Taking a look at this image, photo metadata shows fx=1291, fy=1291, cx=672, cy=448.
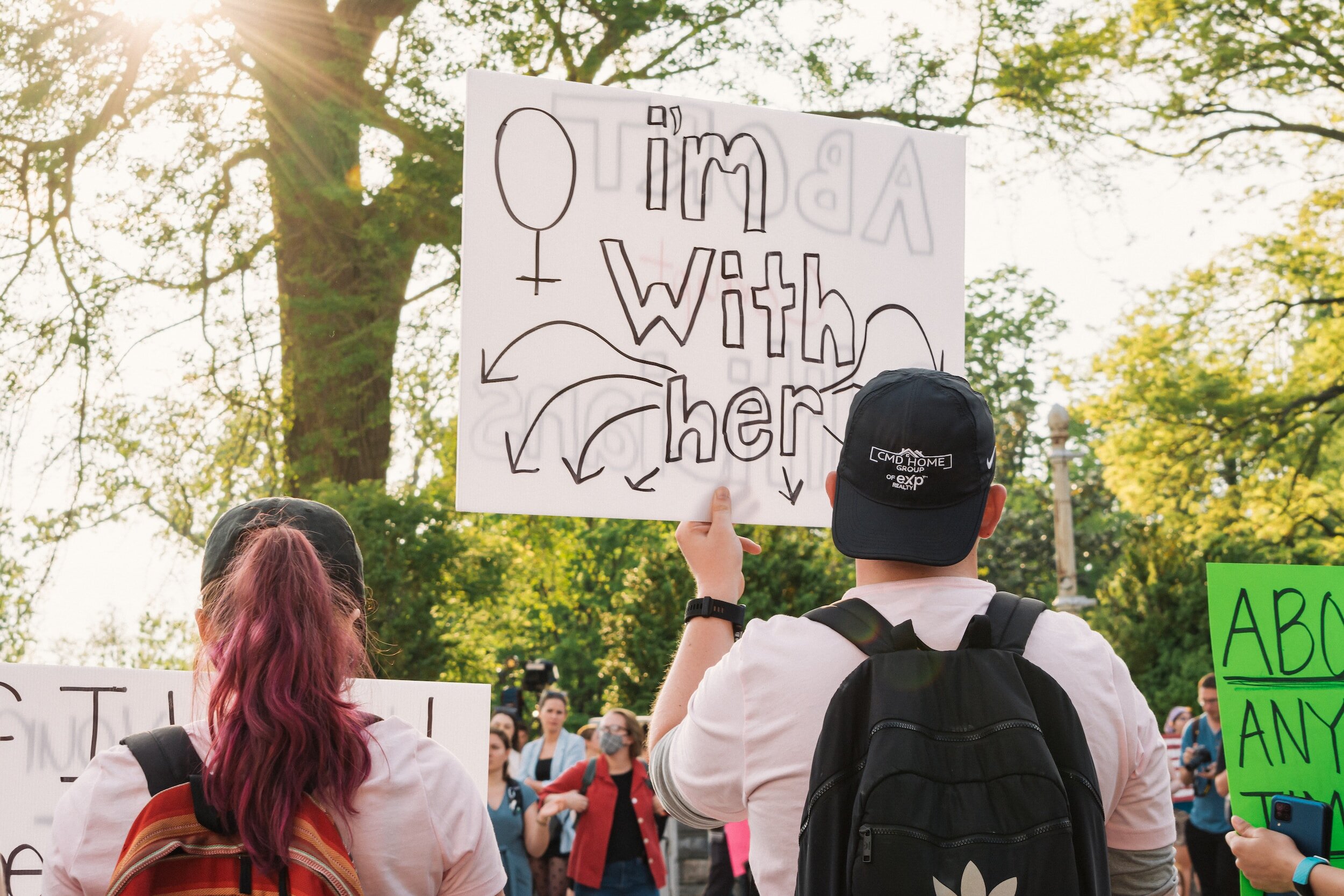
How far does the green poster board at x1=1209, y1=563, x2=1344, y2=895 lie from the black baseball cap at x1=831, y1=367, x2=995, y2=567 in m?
1.25

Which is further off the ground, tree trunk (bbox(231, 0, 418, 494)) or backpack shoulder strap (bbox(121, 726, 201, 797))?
tree trunk (bbox(231, 0, 418, 494))

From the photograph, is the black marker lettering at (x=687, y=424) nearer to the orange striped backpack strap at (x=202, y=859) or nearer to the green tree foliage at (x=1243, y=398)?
the orange striped backpack strap at (x=202, y=859)

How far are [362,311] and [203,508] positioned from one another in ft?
7.74

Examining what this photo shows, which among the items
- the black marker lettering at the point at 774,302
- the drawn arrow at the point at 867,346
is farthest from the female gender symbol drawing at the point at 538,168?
the drawn arrow at the point at 867,346

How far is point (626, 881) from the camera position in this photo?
24.7ft

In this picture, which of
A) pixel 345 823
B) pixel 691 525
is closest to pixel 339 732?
pixel 345 823

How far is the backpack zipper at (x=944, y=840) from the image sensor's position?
5.09 feet

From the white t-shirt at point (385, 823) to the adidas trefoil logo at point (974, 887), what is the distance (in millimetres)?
658

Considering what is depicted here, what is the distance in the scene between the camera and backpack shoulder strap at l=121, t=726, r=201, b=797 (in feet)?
5.51

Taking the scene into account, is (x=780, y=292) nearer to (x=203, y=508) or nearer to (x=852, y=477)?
(x=852, y=477)

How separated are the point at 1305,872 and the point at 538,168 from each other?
2.20 meters

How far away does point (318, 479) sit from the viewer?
38.3 ft

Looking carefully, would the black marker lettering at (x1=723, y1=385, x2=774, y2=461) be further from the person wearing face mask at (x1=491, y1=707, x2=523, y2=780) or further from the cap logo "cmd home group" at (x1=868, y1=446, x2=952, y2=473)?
the person wearing face mask at (x1=491, y1=707, x2=523, y2=780)

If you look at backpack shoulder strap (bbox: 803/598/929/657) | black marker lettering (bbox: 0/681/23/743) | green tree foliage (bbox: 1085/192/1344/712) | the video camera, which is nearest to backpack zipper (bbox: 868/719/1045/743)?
backpack shoulder strap (bbox: 803/598/929/657)
